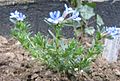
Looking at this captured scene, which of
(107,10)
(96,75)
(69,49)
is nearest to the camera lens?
(69,49)

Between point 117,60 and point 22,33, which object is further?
point 117,60

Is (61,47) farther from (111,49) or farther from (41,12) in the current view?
(41,12)

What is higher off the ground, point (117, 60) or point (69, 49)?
point (69, 49)

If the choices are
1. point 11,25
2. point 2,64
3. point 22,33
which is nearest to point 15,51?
point 2,64

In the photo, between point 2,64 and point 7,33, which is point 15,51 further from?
point 7,33

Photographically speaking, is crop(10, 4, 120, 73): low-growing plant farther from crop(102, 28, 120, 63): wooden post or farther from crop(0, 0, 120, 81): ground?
crop(102, 28, 120, 63): wooden post

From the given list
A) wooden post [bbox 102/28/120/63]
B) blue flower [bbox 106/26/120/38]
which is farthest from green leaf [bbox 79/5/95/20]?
blue flower [bbox 106/26/120/38]
